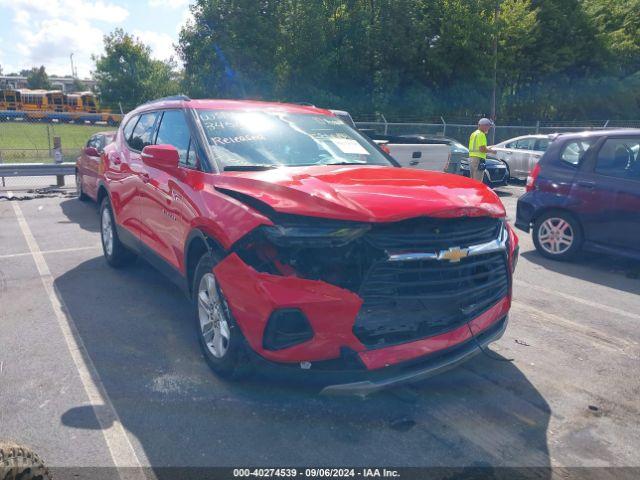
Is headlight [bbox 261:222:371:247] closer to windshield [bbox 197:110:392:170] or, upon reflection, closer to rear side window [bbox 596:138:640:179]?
windshield [bbox 197:110:392:170]

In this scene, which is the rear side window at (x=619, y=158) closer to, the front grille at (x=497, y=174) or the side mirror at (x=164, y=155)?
the side mirror at (x=164, y=155)

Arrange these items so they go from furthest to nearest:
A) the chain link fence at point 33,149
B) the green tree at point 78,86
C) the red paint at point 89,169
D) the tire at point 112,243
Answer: the green tree at point 78,86 → the chain link fence at point 33,149 → the red paint at point 89,169 → the tire at point 112,243

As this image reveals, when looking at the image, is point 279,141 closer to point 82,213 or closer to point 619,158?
point 619,158

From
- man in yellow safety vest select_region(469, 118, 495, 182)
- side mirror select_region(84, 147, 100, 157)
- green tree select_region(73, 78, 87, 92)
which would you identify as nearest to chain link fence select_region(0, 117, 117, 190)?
side mirror select_region(84, 147, 100, 157)

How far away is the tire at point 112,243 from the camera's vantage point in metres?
6.14

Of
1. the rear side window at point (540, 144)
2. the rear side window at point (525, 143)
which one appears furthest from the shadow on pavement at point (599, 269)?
the rear side window at point (525, 143)

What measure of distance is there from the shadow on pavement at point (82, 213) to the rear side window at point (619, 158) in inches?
289

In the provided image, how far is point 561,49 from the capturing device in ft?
112

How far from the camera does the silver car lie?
15578mm

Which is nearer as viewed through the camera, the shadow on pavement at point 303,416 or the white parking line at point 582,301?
the shadow on pavement at point 303,416

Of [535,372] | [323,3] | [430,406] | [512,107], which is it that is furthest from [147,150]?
[512,107]

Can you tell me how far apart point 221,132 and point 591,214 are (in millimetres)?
4852

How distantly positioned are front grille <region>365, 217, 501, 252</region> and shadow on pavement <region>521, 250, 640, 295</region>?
3767mm

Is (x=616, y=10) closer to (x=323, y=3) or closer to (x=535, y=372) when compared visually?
(x=323, y=3)
